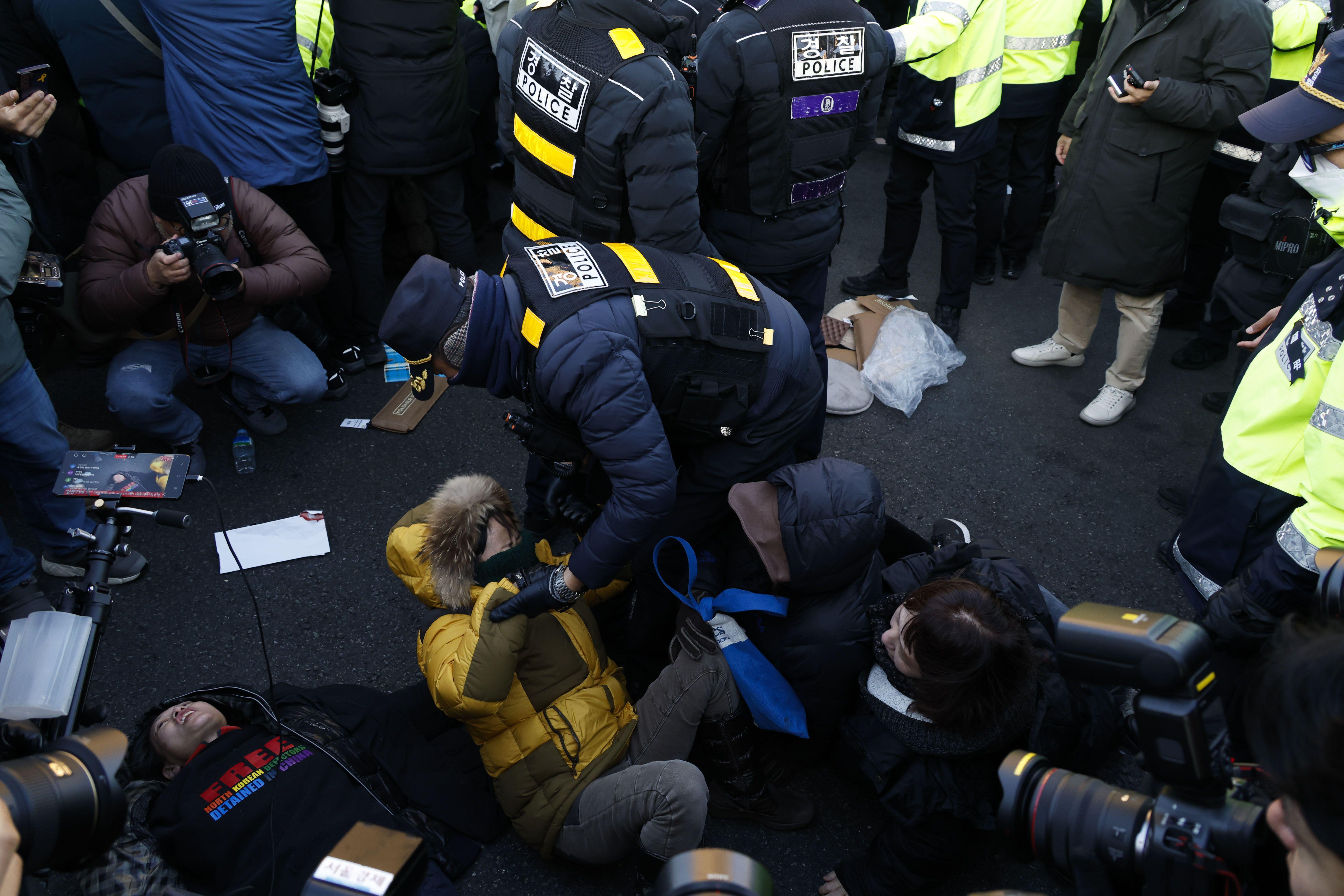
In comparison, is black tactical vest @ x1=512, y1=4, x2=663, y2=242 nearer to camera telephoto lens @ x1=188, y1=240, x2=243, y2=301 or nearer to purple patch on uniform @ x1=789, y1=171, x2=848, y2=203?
purple patch on uniform @ x1=789, y1=171, x2=848, y2=203

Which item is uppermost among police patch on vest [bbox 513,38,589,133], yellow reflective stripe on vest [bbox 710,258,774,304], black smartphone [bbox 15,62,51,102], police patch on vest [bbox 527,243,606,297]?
police patch on vest [bbox 513,38,589,133]

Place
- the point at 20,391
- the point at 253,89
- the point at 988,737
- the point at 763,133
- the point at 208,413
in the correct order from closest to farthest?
1. the point at 988,737
2. the point at 20,391
3. the point at 763,133
4. the point at 253,89
5. the point at 208,413

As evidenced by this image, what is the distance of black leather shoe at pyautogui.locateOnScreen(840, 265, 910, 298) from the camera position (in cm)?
439

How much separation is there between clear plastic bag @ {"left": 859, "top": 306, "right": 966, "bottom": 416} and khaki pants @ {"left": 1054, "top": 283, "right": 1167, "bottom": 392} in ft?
1.53

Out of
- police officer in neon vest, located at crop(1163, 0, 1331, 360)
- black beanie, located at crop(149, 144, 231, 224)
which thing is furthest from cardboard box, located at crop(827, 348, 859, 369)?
black beanie, located at crop(149, 144, 231, 224)

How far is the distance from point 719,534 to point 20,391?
2134 millimetres

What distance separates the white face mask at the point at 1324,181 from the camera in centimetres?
196

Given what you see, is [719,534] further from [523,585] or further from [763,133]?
[763,133]

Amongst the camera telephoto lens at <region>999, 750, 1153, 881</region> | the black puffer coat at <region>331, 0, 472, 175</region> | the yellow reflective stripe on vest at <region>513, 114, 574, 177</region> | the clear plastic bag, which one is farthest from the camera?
the clear plastic bag

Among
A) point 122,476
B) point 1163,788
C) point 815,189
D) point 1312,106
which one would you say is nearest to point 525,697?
point 122,476

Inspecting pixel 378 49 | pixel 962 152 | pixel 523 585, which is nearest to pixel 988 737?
pixel 523 585

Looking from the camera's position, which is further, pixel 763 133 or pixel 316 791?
pixel 763 133

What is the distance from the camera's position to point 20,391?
8.87ft

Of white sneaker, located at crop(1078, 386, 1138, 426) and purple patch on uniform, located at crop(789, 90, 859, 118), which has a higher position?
purple patch on uniform, located at crop(789, 90, 859, 118)
